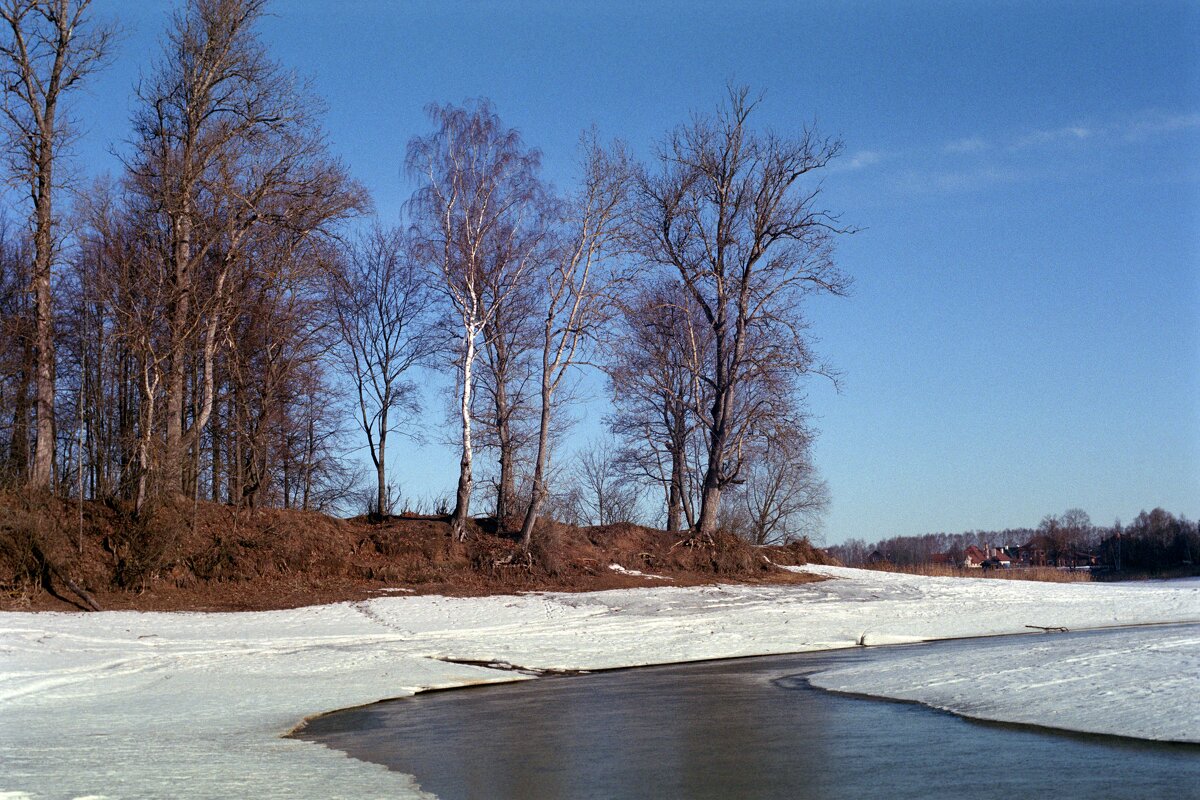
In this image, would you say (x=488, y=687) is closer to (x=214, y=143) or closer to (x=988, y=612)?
(x=988, y=612)

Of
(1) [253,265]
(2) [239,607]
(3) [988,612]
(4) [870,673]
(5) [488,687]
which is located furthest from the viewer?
(1) [253,265]

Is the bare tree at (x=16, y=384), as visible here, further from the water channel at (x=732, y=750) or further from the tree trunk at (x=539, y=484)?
the water channel at (x=732, y=750)

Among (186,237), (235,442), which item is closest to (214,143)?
(186,237)

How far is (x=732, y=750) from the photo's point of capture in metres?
8.99

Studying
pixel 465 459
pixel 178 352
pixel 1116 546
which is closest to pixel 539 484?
pixel 465 459

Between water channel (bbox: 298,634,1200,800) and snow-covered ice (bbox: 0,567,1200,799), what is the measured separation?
0.65 m

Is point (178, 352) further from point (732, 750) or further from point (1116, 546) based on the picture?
point (1116, 546)

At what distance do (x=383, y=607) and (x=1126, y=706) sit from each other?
1732 centimetres

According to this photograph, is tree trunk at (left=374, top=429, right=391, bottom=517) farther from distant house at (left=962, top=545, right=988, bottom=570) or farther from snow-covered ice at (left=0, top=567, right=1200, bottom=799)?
distant house at (left=962, top=545, right=988, bottom=570)

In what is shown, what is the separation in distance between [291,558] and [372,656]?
390 inches

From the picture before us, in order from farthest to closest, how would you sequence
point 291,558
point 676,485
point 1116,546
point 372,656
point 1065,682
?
point 1116,546, point 676,485, point 291,558, point 372,656, point 1065,682

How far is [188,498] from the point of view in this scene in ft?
88.0

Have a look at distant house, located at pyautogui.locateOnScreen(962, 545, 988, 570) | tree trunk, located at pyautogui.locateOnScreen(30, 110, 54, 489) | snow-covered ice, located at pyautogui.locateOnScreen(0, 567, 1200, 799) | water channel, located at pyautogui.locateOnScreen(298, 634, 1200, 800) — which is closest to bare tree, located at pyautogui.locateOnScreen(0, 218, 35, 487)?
tree trunk, located at pyautogui.locateOnScreen(30, 110, 54, 489)

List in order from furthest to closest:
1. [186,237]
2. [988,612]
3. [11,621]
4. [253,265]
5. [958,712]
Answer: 1. [253,265]
2. [186,237]
3. [988,612]
4. [11,621]
5. [958,712]
